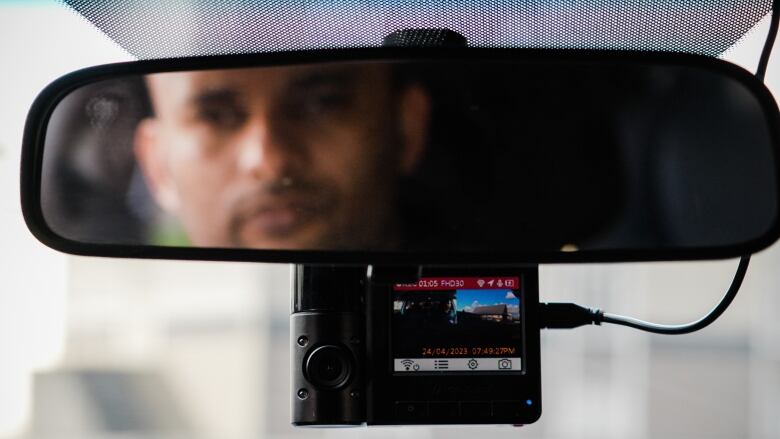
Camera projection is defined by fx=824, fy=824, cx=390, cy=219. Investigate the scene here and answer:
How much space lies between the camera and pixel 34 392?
1339 millimetres

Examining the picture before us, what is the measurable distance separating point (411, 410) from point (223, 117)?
398 millimetres

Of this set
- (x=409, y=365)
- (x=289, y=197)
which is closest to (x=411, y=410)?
(x=409, y=365)

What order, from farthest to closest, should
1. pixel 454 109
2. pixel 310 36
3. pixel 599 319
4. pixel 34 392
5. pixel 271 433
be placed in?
1. pixel 271 433
2. pixel 34 392
3. pixel 599 319
4. pixel 310 36
5. pixel 454 109

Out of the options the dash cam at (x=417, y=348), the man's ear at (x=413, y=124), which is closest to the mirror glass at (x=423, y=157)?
the man's ear at (x=413, y=124)

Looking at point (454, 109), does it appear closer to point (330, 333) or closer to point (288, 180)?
point (288, 180)

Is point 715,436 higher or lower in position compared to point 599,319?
lower

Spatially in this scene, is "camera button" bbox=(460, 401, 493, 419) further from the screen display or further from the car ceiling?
the car ceiling

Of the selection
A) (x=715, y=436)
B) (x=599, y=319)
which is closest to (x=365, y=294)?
(x=599, y=319)

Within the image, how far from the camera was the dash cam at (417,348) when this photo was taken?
2.83 ft

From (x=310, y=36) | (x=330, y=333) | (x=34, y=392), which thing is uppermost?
(x=310, y=36)

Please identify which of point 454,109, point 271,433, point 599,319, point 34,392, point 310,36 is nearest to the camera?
point 454,109

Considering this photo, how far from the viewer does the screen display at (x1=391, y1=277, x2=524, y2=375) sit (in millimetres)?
Answer: 875

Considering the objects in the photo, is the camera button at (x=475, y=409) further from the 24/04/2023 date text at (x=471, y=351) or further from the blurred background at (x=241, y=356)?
the blurred background at (x=241, y=356)

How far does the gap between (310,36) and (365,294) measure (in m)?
0.28
